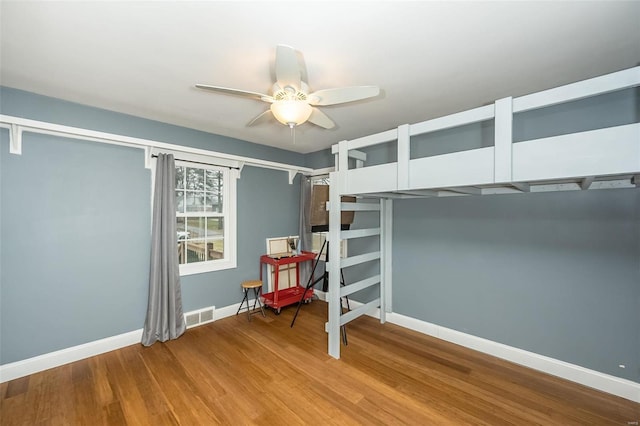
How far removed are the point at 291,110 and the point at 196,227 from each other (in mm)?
2336

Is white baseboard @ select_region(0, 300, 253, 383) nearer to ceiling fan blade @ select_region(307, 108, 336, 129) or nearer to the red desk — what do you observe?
the red desk

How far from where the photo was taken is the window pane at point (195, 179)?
11.1 feet

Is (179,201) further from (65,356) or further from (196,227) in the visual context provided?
(65,356)

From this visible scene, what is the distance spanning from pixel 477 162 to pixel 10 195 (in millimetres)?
3793

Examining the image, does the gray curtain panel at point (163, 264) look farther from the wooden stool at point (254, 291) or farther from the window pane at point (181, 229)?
the wooden stool at point (254, 291)

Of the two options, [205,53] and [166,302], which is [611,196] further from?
[166,302]

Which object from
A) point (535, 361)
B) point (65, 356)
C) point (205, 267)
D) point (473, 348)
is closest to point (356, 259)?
point (473, 348)

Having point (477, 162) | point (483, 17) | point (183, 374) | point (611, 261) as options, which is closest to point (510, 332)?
point (611, 261)

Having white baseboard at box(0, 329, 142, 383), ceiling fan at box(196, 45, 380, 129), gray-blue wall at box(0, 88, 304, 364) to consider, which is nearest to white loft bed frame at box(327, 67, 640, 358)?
ceiling fan at box(196, 45, 380, 129)

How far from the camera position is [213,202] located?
142 inches

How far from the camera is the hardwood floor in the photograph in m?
1.89

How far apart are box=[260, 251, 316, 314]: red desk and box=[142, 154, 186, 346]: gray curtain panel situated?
1.18 metres

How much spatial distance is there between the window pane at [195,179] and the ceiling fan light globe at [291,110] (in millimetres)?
2028

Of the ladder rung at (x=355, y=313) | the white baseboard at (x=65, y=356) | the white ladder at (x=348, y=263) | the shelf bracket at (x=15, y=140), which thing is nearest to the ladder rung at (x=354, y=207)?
the white ladder at (x=348, y=263)
